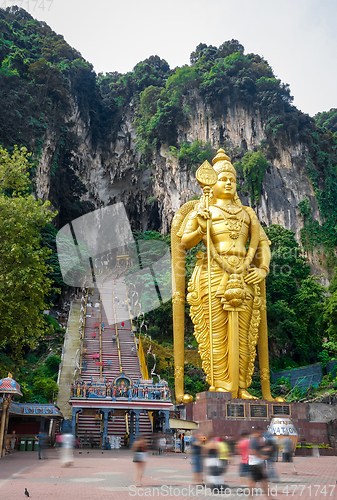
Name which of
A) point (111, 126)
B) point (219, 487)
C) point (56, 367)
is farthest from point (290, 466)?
point (111, 126)

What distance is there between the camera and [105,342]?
1786 centimetres

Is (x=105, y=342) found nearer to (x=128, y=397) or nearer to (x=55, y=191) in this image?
(x=128, y=397)

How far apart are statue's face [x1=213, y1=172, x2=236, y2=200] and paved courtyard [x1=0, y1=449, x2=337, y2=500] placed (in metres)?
6.16

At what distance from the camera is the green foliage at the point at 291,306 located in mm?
19422

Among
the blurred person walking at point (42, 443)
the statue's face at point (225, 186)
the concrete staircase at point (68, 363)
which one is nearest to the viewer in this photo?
the blurred person walking at point (42, 443)

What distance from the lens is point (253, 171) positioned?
27.5 meters

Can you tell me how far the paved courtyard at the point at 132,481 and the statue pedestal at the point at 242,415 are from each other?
3.45ft

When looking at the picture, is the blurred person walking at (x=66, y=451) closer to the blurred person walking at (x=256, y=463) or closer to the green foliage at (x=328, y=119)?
the blurred person walking at (x=256, y=463)

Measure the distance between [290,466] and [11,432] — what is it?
8.42 m

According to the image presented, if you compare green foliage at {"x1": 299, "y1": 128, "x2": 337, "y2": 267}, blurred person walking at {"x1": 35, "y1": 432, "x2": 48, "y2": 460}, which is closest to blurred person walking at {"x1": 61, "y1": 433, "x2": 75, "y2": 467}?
blurred person walking at {"x1": 35, "y1": 432, "x2": 48, "y2": 460}

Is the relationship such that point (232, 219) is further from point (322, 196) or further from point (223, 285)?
point (322, 196)

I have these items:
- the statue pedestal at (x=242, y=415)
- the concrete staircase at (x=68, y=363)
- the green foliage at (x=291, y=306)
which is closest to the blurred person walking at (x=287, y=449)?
the statue pedestal at (x=242, y=415)

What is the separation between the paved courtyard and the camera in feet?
15.4

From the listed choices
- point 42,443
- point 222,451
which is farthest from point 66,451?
point 222,451
